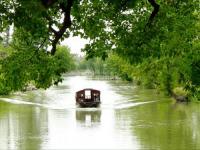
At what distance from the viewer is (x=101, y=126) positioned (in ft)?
133

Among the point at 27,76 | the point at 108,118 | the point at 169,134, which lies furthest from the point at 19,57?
the point at 108,118

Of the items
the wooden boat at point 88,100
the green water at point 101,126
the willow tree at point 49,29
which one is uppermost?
the willow tree at point 49,29

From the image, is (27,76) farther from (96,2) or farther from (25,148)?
(25,148)

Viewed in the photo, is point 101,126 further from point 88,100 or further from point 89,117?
point 88,100

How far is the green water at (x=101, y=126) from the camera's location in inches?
1228

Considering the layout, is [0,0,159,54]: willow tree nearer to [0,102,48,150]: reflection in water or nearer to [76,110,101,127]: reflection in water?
[0,102,48,150]: reflection in water

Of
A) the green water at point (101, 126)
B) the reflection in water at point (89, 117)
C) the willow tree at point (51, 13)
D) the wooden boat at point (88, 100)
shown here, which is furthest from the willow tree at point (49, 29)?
the wooden boat at point (88, 100)

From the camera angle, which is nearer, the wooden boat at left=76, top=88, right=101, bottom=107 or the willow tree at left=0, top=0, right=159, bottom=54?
the willow tree at left=0, top=0, right=159, bottom=54

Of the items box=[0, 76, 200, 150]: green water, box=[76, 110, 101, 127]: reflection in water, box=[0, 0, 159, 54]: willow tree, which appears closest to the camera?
box=[0, 0, 159, 54]: willow tree

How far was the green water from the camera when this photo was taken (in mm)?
31180

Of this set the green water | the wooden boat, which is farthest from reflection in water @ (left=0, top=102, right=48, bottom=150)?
the wooden boat

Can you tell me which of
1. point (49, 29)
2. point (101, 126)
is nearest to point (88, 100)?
point (101, 126)

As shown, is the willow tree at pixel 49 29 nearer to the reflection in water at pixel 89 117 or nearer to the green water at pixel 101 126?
the green water at pixel 101 126

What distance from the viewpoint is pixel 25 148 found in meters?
29.2
